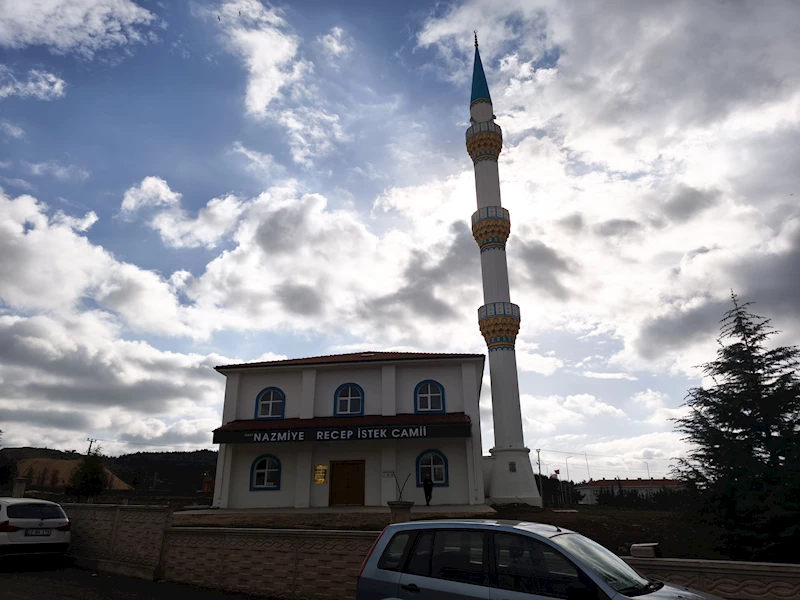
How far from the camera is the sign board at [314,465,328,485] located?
24.5 metres

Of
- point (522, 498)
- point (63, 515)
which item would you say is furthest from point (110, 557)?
point (522, 498)

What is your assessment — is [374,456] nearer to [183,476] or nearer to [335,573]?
[335,573]

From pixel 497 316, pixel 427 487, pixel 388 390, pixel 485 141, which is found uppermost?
pixel 485 141

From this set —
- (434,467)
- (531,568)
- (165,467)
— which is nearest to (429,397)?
(434,467)

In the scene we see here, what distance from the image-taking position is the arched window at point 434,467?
2366cm

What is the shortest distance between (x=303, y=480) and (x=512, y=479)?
9462mm

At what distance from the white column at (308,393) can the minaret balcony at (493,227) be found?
1149 cm

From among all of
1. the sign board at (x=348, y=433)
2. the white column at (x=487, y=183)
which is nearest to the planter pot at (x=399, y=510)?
the sign board at (x=348, y=433)

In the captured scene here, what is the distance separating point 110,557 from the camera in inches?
490

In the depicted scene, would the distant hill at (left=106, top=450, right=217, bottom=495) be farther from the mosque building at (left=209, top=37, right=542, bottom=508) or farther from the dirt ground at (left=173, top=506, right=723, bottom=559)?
the dirt ground at (left=173, top=506, right=723, bottom=559)

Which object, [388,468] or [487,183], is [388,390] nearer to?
[388,468]

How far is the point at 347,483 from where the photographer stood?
958 inches

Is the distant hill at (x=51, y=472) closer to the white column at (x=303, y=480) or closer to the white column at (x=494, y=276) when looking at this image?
the white column at (x=303, y=480)

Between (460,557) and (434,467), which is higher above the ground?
(434,467)
